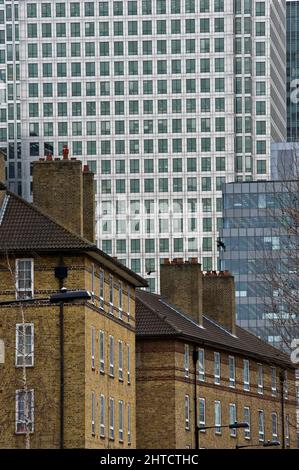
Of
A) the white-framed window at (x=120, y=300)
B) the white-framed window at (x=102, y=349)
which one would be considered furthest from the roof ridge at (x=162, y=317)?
the white-framed window at (x=102, y=349)

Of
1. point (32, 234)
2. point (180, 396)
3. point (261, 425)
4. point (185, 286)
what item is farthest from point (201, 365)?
point (32, 234)

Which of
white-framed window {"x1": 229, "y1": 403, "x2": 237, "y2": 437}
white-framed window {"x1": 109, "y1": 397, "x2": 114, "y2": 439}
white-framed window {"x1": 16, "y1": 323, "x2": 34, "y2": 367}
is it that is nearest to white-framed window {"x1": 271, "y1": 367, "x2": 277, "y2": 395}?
white-framed window {"x1": 229, "y1": 403, "x2": 237, "y2": 437}

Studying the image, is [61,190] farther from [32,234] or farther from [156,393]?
[156,393]

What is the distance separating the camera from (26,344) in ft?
258

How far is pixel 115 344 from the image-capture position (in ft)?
288

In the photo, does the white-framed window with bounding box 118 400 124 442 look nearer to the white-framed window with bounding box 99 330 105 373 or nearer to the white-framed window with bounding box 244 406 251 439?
the white-framed window with bounding box 99 330 105 373

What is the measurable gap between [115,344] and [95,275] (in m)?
6.76

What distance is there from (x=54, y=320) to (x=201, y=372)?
96.2 ft

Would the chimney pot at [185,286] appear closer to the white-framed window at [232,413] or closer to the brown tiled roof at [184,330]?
the brown tiled roof at [184,330]

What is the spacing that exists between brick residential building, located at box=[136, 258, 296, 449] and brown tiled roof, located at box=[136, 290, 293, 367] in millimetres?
59
